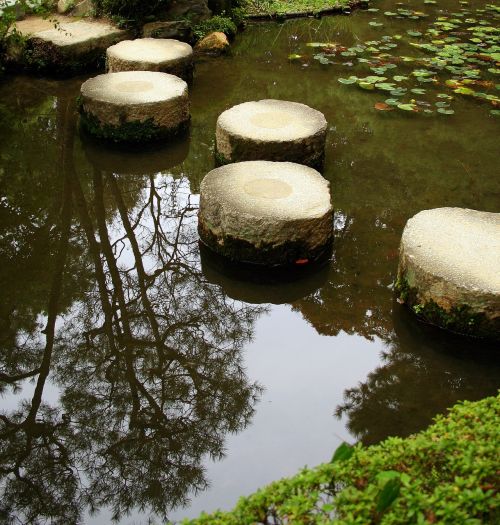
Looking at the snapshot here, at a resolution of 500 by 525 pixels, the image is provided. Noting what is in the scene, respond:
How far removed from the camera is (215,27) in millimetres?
9891

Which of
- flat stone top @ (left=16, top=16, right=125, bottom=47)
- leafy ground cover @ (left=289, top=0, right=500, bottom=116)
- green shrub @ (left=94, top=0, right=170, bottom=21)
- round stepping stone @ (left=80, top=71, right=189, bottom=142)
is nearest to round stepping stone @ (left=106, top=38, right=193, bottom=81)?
flat stone top @ (left=16, top=16, right=125, bottom=47)

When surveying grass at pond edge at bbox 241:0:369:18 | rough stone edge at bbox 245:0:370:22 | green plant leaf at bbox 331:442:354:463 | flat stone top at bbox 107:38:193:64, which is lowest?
rough stone edge at bbox 245:0:370:22

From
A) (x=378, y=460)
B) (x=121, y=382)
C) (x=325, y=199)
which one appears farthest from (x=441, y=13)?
(x=378, y=460)

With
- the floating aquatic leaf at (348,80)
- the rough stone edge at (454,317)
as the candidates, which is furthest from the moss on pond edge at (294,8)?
the rough stone edge at (454,317)

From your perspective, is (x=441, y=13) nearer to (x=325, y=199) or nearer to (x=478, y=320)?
(x=325, y=199)

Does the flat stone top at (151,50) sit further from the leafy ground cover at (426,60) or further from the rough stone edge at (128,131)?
the leafy ground cover at (426,60)

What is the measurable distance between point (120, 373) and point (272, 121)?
10.6ft

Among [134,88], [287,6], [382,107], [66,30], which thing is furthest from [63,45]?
[287,6]

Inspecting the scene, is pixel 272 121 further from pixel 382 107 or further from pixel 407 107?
pixel 407 107

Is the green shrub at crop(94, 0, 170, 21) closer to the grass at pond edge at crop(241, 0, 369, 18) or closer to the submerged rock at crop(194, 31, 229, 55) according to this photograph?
the submerged rock at crop(194, 31, 229, 55)

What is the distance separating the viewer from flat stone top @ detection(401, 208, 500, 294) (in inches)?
167

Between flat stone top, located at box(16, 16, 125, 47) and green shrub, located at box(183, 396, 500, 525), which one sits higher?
green shrub, located at box(183, 396, 500, 525)

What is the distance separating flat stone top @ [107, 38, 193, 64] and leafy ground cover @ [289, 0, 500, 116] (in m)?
1.90

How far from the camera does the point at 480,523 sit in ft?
7.62
